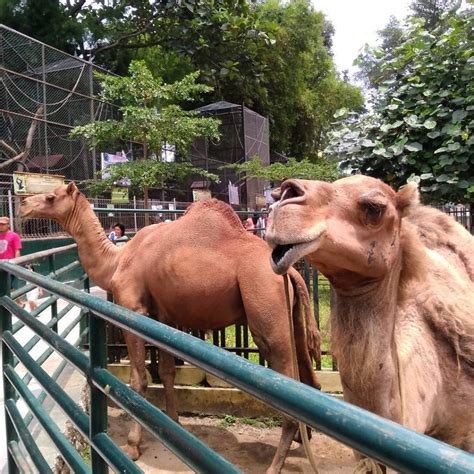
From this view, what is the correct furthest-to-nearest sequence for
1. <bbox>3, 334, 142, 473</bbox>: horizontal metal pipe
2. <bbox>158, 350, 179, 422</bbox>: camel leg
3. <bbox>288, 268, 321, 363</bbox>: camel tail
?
<bbox>158, 350, 179, 422</bbox>: camel leg
<bbox>288, 268, 321, 363</bbox>: camel tail
<bbox>3, 334, 142, 473</bbox>: horizontal metal pipe

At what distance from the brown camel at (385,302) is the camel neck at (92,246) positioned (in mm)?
3007

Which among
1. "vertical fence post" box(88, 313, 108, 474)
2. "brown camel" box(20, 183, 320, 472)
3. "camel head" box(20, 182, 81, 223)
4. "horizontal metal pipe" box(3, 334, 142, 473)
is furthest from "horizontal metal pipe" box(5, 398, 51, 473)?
"camel head" box(20, 182, 81, 223)

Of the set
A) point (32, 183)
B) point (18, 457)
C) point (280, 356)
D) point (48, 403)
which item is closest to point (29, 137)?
point (32, 183)

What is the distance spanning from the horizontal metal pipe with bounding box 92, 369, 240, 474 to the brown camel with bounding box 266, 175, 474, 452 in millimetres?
600

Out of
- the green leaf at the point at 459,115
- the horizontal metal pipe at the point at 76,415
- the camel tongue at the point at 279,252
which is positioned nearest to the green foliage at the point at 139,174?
the green leaf at the point at 459,115

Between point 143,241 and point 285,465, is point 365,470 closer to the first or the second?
point 285,465

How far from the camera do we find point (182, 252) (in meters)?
4.01

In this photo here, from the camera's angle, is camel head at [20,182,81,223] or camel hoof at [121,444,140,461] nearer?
camel hoof at [121,444,140,461]

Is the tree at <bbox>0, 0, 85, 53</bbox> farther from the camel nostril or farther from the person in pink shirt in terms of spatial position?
the camel nostril

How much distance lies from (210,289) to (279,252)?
227 cm

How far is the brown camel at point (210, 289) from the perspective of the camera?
3.63 meters

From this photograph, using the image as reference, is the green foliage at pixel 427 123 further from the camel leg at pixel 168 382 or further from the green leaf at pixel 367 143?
the camel leg at pixel 168 382

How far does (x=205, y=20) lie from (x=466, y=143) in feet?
27.4

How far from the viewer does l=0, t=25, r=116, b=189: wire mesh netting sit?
10.7 meters
